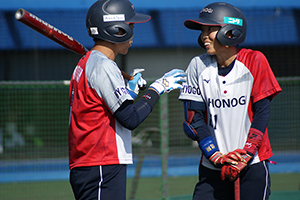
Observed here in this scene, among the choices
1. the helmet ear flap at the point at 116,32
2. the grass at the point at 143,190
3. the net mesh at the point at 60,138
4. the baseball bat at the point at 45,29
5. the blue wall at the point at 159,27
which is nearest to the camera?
the baseball bat at the point at 45,29

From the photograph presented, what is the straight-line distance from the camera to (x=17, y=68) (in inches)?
398

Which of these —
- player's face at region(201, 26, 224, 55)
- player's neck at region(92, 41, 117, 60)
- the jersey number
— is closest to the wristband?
the jersey number

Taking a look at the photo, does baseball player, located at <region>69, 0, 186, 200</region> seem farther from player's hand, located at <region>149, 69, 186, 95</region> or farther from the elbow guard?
the elbow guard

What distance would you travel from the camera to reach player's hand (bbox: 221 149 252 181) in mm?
2611

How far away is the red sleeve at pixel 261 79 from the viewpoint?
107 inches

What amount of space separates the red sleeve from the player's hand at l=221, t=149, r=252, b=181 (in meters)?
0.42

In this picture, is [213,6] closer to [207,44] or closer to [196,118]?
[207,44]

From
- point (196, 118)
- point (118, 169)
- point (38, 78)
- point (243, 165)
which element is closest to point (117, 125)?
point (118, 169)

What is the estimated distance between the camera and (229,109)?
9.23 feet

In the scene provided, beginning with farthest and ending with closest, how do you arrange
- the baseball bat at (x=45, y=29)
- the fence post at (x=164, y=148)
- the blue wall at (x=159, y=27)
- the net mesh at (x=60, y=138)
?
the blue wall at (x=159, y=27) → the net mesh at (x=60, y=138) → the fence post at (x=164, y=148) → the baseball bat at (x=45, y=29)

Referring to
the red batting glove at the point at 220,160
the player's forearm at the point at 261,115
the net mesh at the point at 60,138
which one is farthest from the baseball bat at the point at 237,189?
the net mesh at the point at 60,138

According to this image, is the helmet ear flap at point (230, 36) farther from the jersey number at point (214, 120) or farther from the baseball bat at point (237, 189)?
the baseball bat at point (237, 189)

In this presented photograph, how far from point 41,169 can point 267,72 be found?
5.02 metres

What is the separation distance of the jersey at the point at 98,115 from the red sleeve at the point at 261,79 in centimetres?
99
